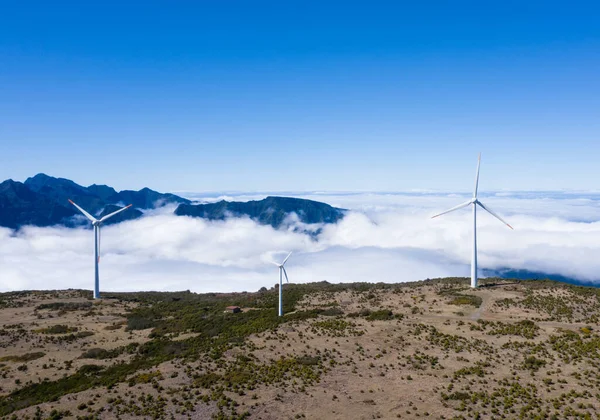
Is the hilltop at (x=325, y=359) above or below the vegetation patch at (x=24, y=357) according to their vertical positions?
above

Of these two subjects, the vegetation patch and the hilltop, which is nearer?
the hilltop

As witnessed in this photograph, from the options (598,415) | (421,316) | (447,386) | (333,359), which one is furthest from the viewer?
(421,316)

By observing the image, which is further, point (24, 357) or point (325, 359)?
point (24, 357)

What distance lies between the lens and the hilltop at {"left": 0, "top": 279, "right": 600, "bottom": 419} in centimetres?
3775

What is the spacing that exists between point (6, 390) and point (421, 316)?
65172 mm

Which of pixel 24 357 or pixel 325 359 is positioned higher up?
pixel 325 359

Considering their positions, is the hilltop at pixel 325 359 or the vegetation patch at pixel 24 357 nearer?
the hilltop at pixel 325 359

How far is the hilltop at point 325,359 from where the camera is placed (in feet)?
124

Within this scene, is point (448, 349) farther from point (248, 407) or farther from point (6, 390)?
point (6, 390)

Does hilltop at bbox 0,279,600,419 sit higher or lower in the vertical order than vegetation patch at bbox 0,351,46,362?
higher

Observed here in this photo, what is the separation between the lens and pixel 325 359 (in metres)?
51.3

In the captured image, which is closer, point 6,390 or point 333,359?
point 6,390

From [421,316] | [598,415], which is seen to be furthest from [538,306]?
[598,415]

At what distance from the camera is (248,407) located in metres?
37.4
